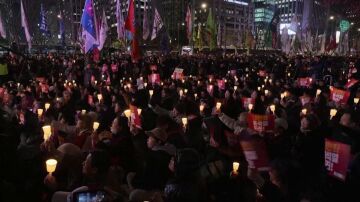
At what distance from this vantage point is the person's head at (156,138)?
5.61m

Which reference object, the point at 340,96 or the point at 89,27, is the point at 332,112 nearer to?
the point at 340,96

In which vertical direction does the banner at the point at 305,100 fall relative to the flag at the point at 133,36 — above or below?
below

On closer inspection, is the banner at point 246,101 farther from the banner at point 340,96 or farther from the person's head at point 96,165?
the person's head at point 96,165

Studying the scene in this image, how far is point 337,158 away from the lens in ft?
15.8

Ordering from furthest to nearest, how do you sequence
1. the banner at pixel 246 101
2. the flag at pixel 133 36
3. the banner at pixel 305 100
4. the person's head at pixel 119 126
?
the flag at pixel 133 36 < the banner at pixel 246 101 < the banner at pixel 305 100 < the person's head at pixel 119 126

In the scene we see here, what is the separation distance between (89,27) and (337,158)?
44.4 ft

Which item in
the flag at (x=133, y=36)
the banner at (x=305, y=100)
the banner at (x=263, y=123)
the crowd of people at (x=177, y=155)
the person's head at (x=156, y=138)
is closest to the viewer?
the crowd of people at (x=177, y=155)

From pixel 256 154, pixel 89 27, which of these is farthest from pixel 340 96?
pixel 89 27

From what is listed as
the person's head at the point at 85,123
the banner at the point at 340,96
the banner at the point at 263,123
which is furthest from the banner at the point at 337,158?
the banner at the point at 340,96

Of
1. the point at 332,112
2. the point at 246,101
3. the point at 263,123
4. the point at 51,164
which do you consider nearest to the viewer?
the point at 51,164

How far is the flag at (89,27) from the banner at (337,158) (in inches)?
520

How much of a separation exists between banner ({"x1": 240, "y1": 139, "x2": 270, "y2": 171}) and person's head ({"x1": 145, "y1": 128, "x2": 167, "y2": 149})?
1368 millimetres

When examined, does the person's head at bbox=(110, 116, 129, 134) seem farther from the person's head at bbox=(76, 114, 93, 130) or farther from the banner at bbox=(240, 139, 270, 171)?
the banner at bbox=(240, 139, 270, 171)

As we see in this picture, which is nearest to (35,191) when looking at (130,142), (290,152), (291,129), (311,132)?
(130,142)
